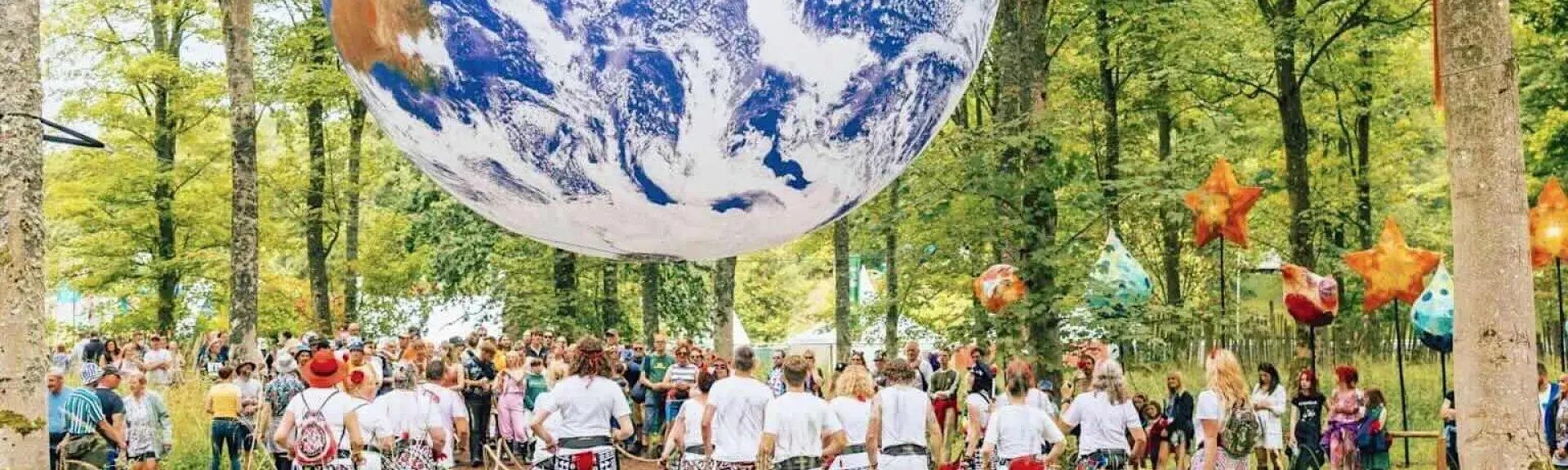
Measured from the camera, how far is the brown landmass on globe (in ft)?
11.2

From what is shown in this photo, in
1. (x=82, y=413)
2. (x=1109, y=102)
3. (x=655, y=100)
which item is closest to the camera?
(x=655, y=100)

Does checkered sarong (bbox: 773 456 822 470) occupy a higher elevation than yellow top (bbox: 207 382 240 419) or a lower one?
lower

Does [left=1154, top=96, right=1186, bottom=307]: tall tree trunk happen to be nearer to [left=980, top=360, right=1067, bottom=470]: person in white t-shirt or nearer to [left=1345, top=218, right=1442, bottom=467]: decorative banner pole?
[left=1345, top=218, right=1442, bottom=467]: decorative banner pole

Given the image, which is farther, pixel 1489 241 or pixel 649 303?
pixel 649 303

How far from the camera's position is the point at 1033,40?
51.1 feet

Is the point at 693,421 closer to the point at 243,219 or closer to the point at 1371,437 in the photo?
the point at 1371,437

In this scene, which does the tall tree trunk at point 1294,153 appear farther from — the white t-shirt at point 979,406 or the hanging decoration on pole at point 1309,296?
the white t-shirt at point 979,406

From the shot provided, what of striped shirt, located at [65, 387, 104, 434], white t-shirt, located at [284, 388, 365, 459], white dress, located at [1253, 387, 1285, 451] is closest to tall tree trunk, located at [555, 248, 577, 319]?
striped shirt, located at [65, 387, 104, 434]

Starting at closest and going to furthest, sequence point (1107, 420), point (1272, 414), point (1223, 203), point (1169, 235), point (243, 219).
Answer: point (1107, 420), point (1272, 414), point (1223, 203), point (243, 219), point (1169, 235)

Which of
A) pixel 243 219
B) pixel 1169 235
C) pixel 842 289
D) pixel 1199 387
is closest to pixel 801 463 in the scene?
pixel 243 219

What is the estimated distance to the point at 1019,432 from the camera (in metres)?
10.7

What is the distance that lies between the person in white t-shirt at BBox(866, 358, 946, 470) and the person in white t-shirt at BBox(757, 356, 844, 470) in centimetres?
57

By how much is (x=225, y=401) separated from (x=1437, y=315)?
11390mm

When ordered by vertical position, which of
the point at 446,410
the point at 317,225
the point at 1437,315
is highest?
the point at 317,225
